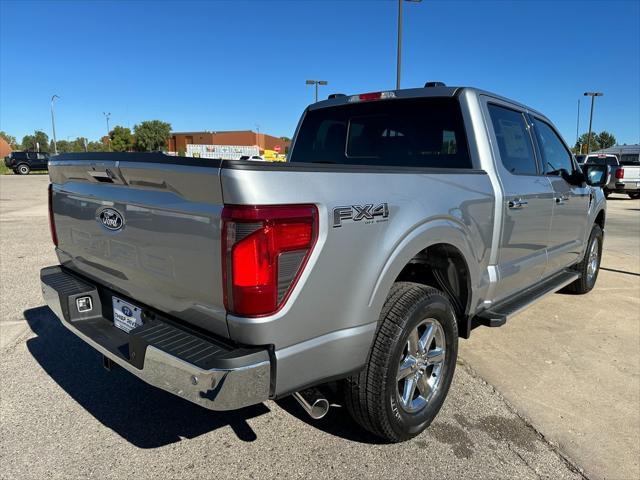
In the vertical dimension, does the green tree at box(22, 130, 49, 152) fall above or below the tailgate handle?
above

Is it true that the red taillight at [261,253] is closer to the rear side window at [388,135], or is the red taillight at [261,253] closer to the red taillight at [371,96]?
the rear side window at [388,135]

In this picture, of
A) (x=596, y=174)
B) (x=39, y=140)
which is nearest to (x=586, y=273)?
(x=596, y=174)

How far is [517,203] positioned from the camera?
336cm

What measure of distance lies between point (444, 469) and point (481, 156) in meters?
1.95

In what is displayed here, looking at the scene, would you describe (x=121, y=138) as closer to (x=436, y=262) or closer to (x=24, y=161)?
(x=24, y=161)

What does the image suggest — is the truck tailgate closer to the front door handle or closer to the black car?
the front door handle

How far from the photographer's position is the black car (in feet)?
127

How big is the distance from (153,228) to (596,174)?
4.47 m

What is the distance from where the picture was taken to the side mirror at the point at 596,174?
473cm

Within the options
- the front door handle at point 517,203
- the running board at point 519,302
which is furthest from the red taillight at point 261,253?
the front door handle at point 517,203

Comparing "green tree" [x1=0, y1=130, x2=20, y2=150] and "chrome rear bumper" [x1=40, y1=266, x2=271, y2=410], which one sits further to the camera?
"green tree" [x1=0, y1=130, x2=20, y2=150]

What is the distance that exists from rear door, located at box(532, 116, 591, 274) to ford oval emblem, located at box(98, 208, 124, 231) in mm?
3406

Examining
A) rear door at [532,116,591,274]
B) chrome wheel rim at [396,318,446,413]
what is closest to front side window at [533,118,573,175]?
rear door at [532,116,591,274]

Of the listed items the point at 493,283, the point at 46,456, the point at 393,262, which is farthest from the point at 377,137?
the point at 46,456
